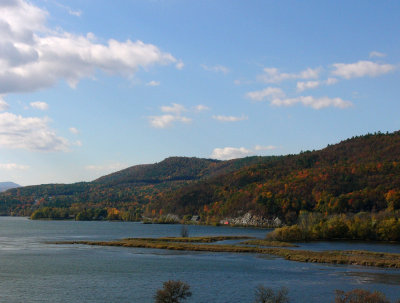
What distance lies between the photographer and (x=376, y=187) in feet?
630

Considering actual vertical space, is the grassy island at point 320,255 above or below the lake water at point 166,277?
above

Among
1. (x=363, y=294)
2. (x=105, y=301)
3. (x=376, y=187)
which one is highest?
(x=376, y=187)

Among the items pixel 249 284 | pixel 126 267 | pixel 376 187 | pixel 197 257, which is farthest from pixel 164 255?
pixel 376 187

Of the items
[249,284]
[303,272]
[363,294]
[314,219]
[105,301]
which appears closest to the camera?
[363,294]

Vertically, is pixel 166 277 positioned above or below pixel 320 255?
below

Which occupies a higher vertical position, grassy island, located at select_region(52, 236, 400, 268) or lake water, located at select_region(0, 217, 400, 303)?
grassy island, located at select_region(52, 236, 400, 268)

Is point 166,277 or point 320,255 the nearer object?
point 166,277

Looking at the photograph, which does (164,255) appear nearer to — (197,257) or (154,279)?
(197,257)

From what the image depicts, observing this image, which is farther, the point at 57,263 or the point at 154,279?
the point at 57,263

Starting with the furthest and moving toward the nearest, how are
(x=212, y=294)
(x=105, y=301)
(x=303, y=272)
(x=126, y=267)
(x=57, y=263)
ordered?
(x=57, y=263) < (x=126, y=267) < (x=303, y=272) < (x=212, y=294) < (x=105, y=301)

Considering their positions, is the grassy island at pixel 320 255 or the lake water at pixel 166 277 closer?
the lake water at pixel 166 277

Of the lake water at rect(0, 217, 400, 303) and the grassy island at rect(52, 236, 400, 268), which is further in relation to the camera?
the grassy island at rect(52, 236, 400, 268)

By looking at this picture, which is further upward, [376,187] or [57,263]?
[376,187]

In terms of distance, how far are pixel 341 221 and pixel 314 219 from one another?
1498 cm
